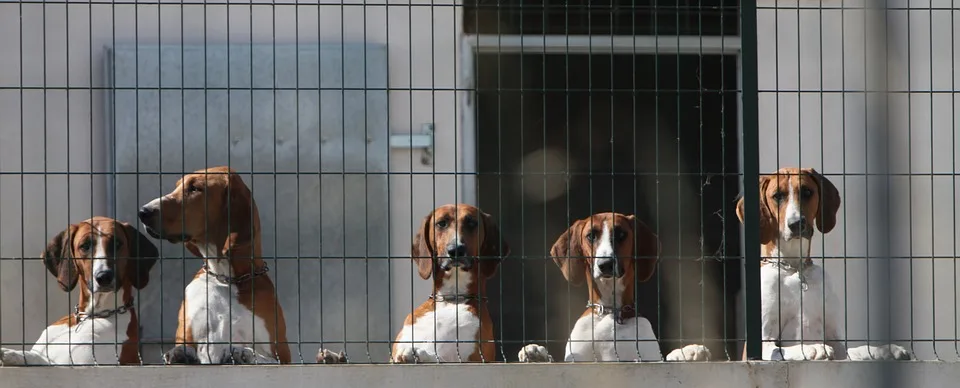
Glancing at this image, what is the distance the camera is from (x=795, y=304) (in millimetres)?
6395

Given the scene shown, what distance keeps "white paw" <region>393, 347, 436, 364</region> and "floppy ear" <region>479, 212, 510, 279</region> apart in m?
0.55

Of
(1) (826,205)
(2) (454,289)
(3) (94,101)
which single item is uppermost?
(3) (94,101)

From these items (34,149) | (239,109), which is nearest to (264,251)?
(239,109)

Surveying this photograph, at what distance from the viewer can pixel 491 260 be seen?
6.53 meters

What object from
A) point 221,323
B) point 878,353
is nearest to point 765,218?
point 878,353

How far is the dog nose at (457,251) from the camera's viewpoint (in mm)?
6297

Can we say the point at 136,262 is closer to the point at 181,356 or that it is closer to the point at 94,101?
the point at 181,356

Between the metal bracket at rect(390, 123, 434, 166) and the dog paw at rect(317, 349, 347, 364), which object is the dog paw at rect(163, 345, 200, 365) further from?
the metal bracket at rect(390, 123, 434, 166)

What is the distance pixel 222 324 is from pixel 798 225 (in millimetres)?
2686

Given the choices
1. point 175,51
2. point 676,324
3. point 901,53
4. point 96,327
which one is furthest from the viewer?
A: point 676,324

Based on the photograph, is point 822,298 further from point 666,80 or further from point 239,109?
point 239,109

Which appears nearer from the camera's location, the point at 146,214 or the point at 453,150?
the point at 146,214

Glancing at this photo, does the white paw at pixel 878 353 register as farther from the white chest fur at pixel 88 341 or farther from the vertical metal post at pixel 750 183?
the white chest fur at pixel 88 341

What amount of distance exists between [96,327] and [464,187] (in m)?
2.93
